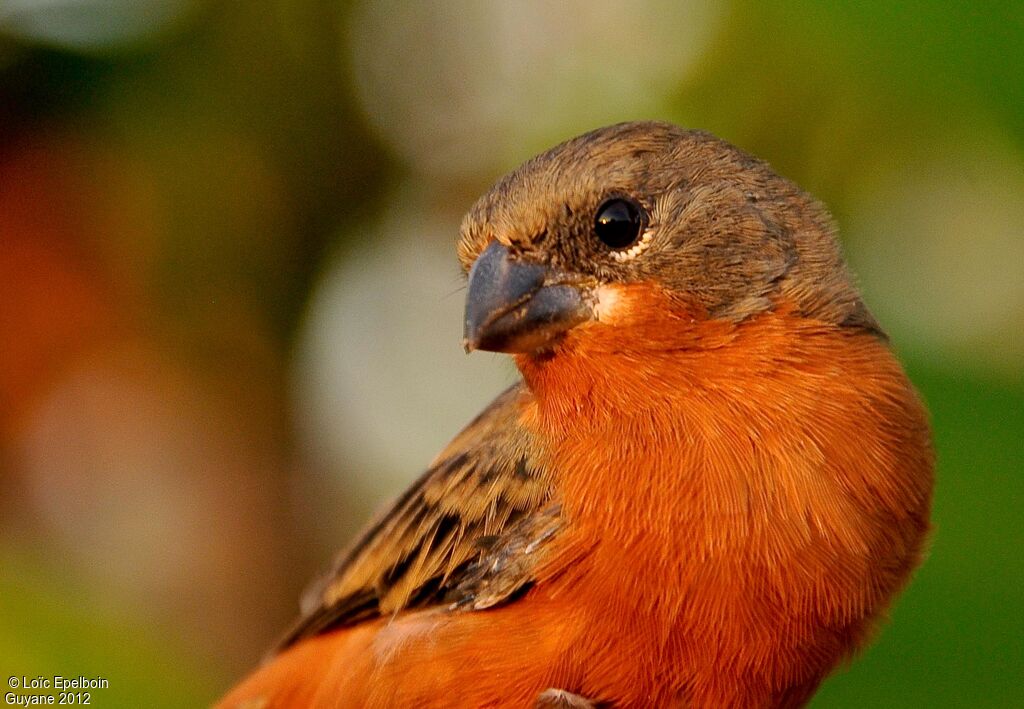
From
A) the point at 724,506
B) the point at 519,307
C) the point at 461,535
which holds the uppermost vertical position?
the point at 519,307

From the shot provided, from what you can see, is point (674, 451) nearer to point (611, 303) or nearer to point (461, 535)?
point (611, 303)

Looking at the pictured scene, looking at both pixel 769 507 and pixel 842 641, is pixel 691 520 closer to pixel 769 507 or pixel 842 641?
pixel 769 507

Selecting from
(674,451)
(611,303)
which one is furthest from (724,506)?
(611,303)

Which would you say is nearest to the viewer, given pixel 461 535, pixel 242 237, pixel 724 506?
pixel 724 506

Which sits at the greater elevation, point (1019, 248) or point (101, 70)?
point (101, 70)

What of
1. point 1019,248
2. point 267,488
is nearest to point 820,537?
point 1019,248

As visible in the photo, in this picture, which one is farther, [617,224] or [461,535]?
[461,535]
